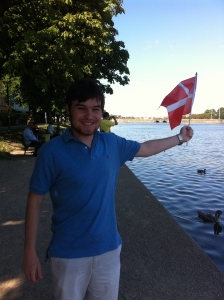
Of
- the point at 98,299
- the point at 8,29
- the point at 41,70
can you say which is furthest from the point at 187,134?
the point at 8,29

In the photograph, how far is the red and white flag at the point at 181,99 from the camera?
3.51 metres

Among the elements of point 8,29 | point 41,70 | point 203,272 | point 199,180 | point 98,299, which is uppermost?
point 8,29

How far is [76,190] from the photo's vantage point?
1903 mm

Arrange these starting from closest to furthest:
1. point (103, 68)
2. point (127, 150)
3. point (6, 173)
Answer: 1. point (127, 150)
2. point (6, 173)
3. point (103, 68)

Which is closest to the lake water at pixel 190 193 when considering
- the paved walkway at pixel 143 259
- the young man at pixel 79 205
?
the paved walkway at pixel 143 259

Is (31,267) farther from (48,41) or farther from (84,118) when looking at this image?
(48,41)

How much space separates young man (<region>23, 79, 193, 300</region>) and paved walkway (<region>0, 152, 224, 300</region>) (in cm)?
140

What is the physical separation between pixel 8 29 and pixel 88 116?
41.6 ft

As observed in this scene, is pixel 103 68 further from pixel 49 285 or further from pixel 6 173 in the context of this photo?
pixel 49 285

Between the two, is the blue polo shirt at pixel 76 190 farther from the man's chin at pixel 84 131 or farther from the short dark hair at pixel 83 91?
the short dark hair at pixel 83 91

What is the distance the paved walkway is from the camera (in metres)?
3.27

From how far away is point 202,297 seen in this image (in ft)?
10.6

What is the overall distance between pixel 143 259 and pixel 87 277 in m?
2.23

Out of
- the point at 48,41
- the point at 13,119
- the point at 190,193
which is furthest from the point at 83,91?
the point at 13,119
